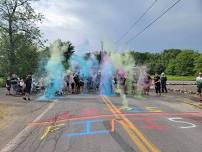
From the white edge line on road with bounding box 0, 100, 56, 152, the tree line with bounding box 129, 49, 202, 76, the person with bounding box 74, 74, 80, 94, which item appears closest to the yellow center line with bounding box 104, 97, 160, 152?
the white edge line on road with bounding box 0, 100, 56, 152

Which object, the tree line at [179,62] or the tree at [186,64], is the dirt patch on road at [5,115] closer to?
the tree line at [179,62]

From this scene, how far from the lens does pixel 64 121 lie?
18.0 metres

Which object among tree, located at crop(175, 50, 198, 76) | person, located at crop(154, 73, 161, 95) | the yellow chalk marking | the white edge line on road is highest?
tree, located at crop(175, 50, 198, 76)

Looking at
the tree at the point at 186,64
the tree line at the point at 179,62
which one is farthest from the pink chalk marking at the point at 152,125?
the tree at the point at 186,64

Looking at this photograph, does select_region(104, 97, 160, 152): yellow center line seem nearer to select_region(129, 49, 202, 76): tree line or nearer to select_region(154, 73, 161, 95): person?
select_region(154, 73, 161, 95): person

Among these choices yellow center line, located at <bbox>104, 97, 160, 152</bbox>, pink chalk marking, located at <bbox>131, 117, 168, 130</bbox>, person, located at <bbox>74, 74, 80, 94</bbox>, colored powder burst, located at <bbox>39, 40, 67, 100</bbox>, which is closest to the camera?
yellow center line, located at <bbox>104, 97, 160, 152</bbox>

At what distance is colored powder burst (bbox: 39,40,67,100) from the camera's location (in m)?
37.0

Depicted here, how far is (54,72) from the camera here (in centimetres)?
3903

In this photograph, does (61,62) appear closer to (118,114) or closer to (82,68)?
(82,68)

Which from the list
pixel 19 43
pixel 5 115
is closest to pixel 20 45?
pixel 19 43

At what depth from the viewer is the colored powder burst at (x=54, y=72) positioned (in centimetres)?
3703

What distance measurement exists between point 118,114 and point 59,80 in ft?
60.9

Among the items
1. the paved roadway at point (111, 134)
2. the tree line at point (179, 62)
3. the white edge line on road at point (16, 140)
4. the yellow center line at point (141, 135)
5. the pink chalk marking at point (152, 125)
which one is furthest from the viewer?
the tree line at point (179, 62)

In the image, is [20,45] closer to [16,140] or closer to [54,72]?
[54,72]
